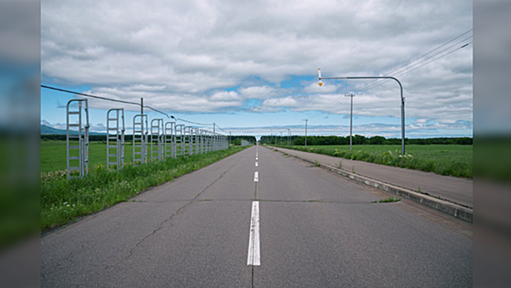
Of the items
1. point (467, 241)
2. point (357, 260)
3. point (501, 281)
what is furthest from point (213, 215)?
point (501, 281)

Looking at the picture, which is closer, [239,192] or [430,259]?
[430,259]

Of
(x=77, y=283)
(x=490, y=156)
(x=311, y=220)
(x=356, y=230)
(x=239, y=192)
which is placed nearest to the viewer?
(x=490, y=156)

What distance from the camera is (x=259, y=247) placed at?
4.97 metres

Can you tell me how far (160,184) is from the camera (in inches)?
513

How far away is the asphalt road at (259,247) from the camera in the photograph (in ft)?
12.6

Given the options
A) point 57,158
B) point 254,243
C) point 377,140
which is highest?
point 377,140

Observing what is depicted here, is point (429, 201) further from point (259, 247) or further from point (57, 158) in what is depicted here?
point (57, 158)

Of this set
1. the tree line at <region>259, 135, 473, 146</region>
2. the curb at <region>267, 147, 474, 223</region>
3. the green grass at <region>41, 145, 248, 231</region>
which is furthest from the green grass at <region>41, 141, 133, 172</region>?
the tree line at <region>259, 135, 473, 146</region>

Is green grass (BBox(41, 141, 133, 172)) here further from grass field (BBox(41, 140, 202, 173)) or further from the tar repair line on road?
the tar repair line on road

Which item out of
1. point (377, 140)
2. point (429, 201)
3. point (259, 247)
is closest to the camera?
point (259, 247)

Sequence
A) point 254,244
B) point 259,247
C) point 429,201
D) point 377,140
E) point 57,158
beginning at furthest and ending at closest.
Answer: point 377,140
point 57,158
point 429,201
point 254,244
point 259,247

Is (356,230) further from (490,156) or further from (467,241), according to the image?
(490,156)

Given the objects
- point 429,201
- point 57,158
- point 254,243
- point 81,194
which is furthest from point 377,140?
point 254,243

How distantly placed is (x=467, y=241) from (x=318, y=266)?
301 centimetres
